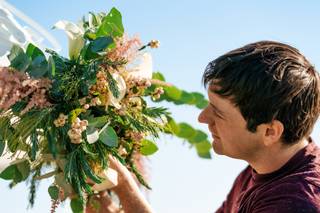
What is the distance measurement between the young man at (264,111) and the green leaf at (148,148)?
0.93ft

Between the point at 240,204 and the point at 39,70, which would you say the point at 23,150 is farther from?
the point at 240,204

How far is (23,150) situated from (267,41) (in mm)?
932

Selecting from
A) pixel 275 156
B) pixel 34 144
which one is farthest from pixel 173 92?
pixel 34 144

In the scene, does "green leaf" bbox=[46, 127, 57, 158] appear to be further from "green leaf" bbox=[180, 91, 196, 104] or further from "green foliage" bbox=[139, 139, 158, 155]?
"green leaf" bbox=[180, 91, 196, 104]

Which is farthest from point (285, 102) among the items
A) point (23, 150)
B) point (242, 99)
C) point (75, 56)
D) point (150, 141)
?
point (23, 150)

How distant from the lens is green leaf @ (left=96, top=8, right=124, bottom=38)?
2.36 meters

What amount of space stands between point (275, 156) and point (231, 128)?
174 millimetres

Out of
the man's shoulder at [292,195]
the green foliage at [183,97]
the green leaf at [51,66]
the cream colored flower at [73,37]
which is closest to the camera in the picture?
the man's shoulder at [292,195]

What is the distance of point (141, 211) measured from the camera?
263 centimetres

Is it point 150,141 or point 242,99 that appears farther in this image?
point 150,141

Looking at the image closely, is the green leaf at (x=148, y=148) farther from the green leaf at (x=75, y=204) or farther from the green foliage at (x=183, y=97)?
the green leaf at (x=75, y=204)

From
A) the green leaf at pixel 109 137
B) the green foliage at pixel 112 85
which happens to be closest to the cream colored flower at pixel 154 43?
the green foliage at pixel 112 85

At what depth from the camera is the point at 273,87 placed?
227 centimetres

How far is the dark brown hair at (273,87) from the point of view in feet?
7.44
